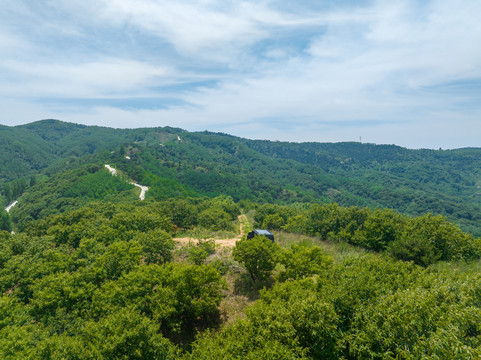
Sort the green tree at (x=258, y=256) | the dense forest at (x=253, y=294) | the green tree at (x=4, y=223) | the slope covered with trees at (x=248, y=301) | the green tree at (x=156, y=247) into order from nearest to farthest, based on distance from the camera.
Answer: the slope covered with trees at (x=248, y=301) < the dense forest at (x=253, y=294) < the green tree at (x=258, y=256) < the green tree at (x=156, y=247) < the green tree at (x=4, y=223)

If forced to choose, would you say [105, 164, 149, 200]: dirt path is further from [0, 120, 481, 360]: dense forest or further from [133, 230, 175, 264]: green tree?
[133, 230, 175, 264]: green tree

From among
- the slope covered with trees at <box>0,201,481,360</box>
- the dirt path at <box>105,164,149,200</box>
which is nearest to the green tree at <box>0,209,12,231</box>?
the dirt path at <box>105,164,149,200</box>

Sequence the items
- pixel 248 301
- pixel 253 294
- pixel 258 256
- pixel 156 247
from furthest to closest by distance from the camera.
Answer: pixel 156 247 < pixel 253 294 < pixel 258 256 < pixel 248 301

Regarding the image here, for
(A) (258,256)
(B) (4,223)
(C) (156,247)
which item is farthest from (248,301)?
(B) (4,223)

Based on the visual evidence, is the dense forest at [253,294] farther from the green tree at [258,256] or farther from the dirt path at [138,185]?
the dirt path at [138,185]

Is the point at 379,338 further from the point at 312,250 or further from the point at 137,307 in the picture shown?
the point at 137,307

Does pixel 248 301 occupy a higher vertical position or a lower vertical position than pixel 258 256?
lower

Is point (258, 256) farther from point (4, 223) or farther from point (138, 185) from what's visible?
point (138, 185)

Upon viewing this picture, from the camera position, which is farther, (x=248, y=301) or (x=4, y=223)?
(x=4, y=223)

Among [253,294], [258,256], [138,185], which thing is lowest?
[138,185]

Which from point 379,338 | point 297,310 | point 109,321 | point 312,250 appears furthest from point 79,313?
point 379,338

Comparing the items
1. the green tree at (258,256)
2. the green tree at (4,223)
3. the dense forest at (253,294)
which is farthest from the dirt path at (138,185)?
the green tree at (258,256)
